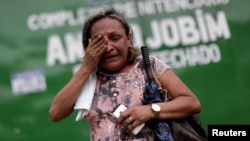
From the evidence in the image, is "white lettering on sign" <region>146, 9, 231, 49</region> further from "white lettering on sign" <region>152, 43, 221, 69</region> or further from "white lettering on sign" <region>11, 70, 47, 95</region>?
"white lettering on sign" <region>11, 70, 47, 95</region>

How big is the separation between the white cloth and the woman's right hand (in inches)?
2.7

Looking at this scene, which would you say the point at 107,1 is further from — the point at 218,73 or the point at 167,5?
the point at 218,73

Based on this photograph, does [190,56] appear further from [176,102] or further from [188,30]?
[176,102]

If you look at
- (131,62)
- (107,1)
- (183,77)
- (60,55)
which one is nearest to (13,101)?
(60,55)

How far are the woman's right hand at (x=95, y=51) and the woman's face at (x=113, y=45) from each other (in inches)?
1.2

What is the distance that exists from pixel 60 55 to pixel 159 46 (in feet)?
2.72

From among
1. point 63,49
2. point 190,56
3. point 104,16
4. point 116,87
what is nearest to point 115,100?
point 116,87

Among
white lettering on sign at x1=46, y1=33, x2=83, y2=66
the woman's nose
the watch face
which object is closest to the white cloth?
the woman's nose

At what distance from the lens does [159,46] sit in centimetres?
471

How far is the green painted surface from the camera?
455cm

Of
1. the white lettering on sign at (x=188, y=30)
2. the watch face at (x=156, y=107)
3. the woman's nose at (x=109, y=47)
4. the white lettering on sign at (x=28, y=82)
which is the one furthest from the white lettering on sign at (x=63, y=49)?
the watch face at (x=156, y=107)

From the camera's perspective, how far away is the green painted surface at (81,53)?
4555 mm

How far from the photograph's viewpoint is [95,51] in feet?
7.82

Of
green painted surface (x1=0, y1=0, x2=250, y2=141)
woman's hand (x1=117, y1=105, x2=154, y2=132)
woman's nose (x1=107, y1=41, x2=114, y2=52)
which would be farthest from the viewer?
green painted surface (x1=0, y1=0, x2=250, y2=141)
